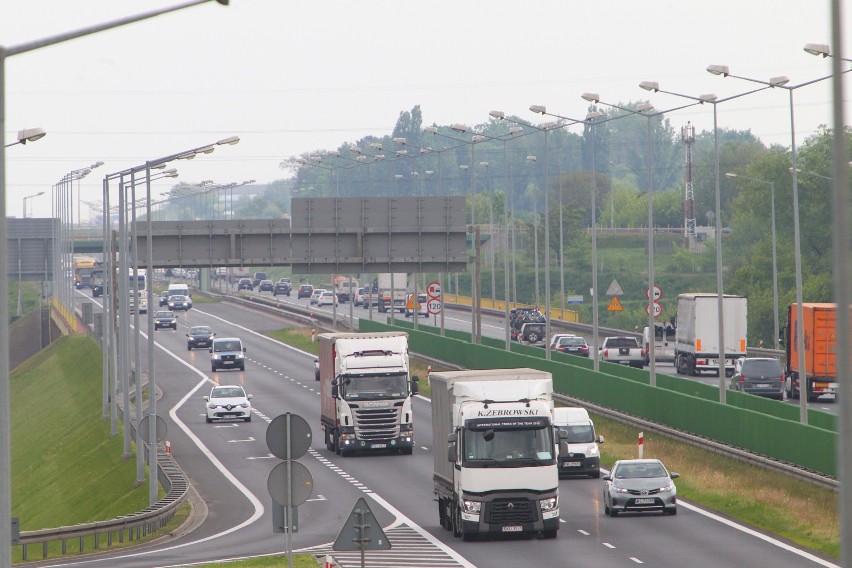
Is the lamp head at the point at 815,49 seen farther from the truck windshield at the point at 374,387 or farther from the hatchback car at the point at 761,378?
the hatchback car at the point at 761,378

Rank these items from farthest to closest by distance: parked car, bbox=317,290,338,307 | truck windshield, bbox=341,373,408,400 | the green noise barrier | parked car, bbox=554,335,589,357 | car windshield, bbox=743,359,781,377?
parked car, bbox=317,290,338,307, parked car, bbox=554,335,589,357, car windshield, bbox=743,359,781,377, truck windshield, bbox=341,373,408,400, the green noise barrier

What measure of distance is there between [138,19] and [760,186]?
109m

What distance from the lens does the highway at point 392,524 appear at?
29895mm

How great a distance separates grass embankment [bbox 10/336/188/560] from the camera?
52.2m

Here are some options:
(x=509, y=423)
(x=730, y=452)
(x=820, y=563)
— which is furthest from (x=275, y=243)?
(x=820, y=563)

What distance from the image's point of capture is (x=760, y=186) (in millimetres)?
120188

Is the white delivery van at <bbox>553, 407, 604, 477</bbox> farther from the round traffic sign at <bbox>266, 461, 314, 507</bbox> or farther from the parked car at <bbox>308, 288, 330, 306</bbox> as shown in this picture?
the parked car at <bbox>308, 288, 330, 306</bbox>

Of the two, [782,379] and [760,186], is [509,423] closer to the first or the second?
[782,379]

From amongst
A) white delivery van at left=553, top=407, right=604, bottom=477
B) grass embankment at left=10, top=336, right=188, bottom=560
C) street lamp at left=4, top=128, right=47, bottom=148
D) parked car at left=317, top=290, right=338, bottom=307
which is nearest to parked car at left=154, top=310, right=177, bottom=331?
grass embankment at left=10, top=336, right=188, bottom=560

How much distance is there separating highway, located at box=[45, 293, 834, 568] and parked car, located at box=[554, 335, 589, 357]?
21.4 meters

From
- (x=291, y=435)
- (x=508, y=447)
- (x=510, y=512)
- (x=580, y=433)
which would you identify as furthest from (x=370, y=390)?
(x=291, y=435)

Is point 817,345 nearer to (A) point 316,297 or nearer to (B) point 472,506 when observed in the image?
(B) point 472,506

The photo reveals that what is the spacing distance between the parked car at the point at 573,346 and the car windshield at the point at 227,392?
2635cm

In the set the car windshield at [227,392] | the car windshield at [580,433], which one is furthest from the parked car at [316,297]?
the car windshield at [580,433]
